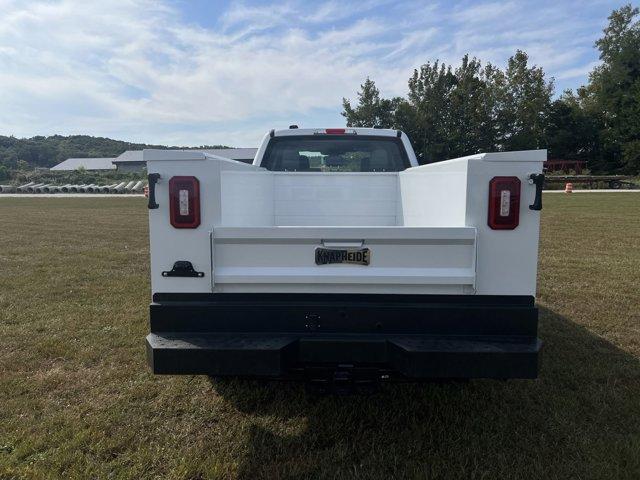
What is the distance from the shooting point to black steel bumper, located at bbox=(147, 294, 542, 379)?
8.64ft

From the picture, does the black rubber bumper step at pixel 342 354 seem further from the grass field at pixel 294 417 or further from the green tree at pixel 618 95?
the green tree at pixel 618 95

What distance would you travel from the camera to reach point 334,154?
18.3ft

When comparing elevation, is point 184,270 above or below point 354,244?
below

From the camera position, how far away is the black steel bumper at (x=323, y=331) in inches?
104

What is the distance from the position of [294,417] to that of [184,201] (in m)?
1.62

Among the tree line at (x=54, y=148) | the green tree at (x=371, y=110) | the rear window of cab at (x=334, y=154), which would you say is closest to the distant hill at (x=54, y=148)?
the tree line at (x=54, y=148)

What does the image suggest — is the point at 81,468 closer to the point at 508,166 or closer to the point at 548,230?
the point at 508,166

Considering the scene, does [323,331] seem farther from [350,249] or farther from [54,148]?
[54,148]

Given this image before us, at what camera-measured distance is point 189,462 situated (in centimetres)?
280

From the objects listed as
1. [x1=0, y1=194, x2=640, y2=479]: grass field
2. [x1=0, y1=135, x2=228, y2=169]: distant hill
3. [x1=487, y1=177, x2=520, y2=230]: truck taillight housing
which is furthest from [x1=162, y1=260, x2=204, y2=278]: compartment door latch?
[x1=0, y1=135, x2=228, y2=169]: distant hill

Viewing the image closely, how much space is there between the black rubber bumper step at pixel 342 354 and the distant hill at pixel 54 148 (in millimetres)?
114334

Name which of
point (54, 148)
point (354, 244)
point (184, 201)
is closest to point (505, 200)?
point (354, 244)

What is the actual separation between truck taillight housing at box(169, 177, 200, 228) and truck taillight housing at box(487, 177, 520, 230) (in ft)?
5.22

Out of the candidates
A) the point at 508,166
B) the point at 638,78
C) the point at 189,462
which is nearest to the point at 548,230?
the point at 508,166
